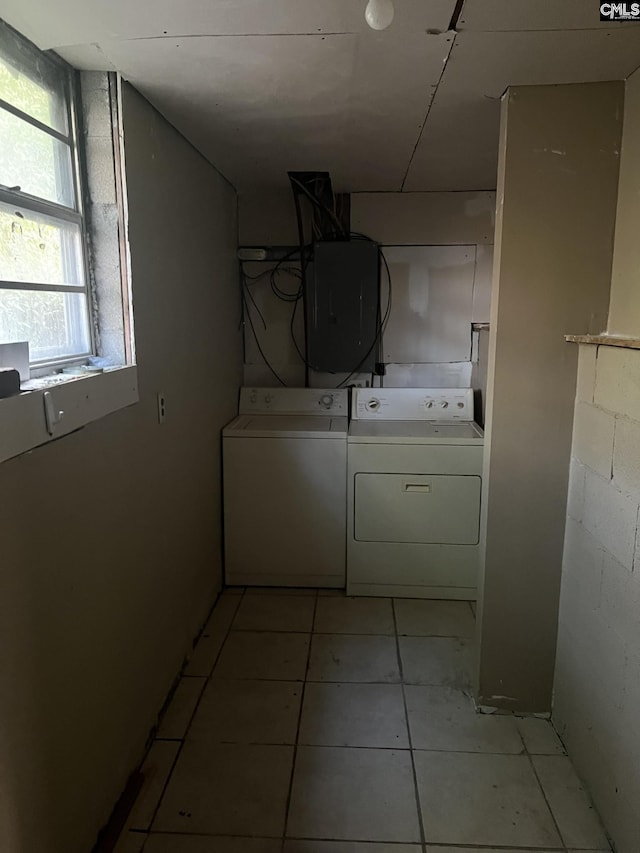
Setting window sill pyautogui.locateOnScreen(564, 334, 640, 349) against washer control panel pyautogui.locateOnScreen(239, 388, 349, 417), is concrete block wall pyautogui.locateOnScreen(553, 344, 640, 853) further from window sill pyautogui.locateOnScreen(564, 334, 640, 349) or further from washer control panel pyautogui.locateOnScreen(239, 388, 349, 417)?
washer control panel pyautogui.locateOnScreen(239, 388, 349, 417)

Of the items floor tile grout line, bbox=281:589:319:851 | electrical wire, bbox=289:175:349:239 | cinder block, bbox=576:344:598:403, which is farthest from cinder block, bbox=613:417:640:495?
electrical wire, bbox=289:175:349:239

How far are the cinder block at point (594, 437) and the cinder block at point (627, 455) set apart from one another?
3 cm

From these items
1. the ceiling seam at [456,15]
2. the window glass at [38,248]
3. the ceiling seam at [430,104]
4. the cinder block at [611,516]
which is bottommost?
the cinder block at [611,516]

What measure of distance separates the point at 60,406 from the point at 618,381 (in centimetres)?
140

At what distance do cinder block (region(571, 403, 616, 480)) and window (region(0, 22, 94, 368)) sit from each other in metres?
1.48

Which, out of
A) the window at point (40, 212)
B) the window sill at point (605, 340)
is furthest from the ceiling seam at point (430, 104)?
the window at point (40, 212)

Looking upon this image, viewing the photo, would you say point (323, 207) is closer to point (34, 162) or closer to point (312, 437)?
point (312, 437)

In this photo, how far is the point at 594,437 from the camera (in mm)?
1663

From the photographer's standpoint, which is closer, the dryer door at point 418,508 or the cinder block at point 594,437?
the cinder block at point 594,437

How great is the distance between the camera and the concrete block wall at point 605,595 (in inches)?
56.1

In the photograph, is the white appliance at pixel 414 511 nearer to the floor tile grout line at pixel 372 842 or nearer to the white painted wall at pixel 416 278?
the white painted wall at pixel 416 278

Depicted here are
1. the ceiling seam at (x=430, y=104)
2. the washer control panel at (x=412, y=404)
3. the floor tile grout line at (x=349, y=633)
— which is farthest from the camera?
the washer control panel at (x=412, y=404)

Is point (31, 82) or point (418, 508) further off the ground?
point (31, 82)

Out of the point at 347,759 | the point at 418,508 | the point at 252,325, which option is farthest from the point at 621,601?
the point at 252,325
